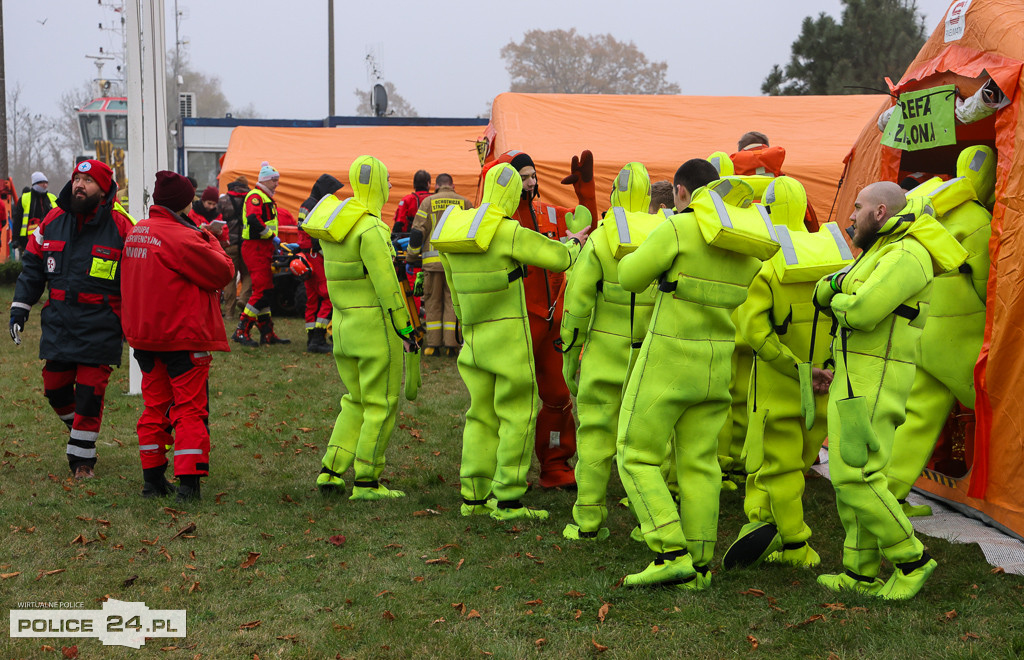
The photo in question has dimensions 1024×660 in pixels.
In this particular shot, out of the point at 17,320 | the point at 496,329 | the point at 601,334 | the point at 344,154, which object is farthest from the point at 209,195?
the point at 601,334

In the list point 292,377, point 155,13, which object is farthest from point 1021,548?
point 155,13

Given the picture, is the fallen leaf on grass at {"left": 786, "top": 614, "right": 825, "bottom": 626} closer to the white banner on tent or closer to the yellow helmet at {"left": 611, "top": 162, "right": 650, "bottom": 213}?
the yellow helmet at {"left": 611, "top": 162, "right": 650, "bottom": 213}

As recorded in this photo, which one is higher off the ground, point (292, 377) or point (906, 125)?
point (906, 125)

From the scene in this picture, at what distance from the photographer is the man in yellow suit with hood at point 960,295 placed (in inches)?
215

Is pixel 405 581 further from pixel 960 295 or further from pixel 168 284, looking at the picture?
pixel 960 295

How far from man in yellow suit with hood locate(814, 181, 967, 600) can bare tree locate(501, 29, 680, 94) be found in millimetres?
52804

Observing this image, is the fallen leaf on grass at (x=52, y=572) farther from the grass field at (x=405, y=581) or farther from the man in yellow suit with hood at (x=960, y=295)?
the man in yellow suit with hood at (x=960, y=295)

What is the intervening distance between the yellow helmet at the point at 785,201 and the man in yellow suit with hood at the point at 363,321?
232 centimetres

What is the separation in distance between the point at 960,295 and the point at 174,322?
4814mm

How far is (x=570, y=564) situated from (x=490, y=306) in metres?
1.61

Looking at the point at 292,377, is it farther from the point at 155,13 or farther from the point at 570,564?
the point at 570,564

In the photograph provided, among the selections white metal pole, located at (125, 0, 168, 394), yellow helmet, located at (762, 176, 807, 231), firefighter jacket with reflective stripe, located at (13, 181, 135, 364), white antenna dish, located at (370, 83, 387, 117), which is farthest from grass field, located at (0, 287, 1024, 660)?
white antenna dish, located at (370, 83, 387, 117)

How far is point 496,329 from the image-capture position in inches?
225

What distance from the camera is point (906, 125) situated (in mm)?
6586
